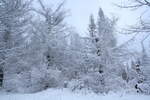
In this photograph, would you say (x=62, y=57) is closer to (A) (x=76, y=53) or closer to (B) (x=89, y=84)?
(A) (x=76, y=53)

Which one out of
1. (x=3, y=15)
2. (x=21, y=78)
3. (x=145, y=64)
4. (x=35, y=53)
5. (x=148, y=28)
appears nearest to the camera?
(x=148, y=28)

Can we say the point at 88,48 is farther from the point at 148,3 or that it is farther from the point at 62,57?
the point at 148,3

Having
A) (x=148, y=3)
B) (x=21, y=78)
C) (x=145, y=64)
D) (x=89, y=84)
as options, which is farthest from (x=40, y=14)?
(x=145, y=64)

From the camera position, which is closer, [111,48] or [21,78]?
[21,78]

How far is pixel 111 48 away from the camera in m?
15.4

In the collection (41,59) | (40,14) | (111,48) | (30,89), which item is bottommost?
(30,89)

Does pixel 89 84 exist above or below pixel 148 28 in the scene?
below

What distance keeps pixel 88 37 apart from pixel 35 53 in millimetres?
5495

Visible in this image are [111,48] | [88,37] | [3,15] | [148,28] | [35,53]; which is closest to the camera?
[148,28]

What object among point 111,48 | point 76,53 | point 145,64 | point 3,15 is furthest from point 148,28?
point 145,64

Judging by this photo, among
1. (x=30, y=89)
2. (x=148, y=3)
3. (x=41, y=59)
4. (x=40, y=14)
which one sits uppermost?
(x=40, y=14)

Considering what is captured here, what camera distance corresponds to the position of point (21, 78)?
12.7m

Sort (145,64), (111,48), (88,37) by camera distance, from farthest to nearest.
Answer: (145,64) < (88,37) < (111,48)

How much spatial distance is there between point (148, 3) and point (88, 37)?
10.5 meters
